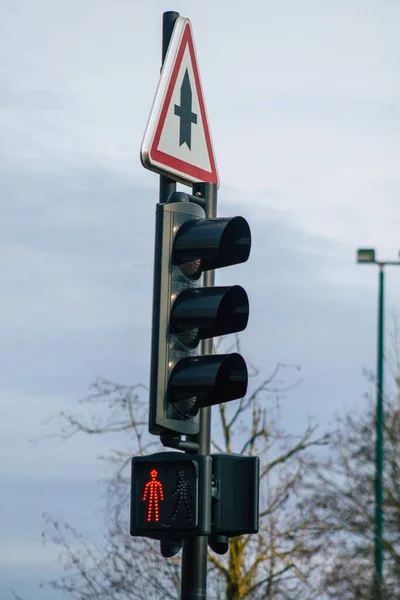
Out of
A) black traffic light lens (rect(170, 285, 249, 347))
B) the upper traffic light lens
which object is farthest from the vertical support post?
black traffic light lens (rect(170, 285, 249, 347))

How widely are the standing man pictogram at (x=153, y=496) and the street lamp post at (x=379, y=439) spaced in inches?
588

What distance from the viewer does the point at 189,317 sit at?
5.16m

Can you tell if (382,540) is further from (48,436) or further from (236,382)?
(236,382)

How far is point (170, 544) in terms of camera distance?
17.1 feet

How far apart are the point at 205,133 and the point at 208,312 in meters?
1.35

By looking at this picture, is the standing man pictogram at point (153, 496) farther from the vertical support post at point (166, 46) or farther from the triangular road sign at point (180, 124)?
the triangular road sign at point (180, 124)

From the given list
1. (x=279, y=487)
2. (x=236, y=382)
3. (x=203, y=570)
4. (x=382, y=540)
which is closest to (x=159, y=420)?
(x=236, y=382)

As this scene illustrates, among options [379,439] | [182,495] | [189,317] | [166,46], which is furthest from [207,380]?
[379,439]

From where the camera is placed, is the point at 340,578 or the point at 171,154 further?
the point at 340,578

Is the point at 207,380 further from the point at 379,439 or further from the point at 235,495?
the point at 379,439

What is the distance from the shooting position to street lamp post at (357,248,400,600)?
1975cm

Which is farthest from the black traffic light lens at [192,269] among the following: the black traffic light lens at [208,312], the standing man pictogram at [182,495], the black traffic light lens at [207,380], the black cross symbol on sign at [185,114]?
the standing man pictogram at [182,495]

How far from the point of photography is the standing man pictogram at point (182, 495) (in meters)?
5.10

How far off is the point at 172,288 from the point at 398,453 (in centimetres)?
1728
